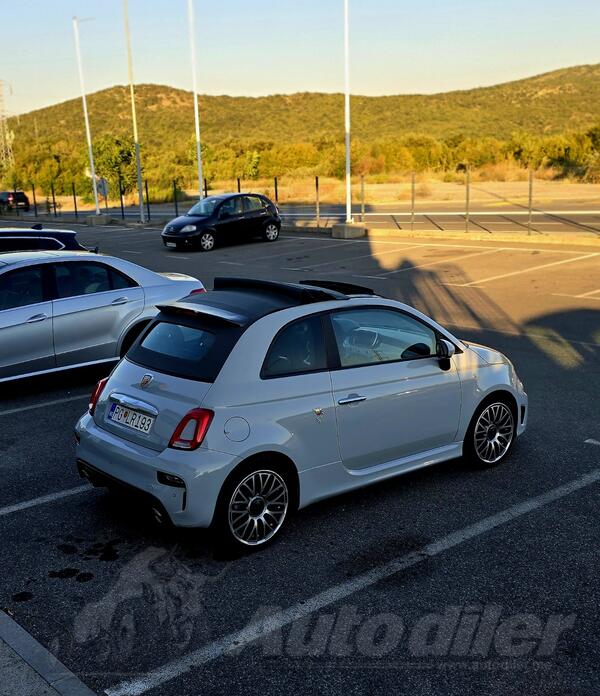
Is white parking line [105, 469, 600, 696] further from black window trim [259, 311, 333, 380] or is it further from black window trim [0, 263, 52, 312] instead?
black window trim [0, 263, 52, 312]

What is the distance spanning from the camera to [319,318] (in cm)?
577

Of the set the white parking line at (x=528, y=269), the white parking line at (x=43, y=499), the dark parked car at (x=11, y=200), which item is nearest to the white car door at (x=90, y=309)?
the white parking line at (x=43, y=499)

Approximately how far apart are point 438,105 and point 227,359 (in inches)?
4758

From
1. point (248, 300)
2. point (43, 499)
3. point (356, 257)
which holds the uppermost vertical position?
point (248, 300)

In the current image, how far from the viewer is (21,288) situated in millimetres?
9219

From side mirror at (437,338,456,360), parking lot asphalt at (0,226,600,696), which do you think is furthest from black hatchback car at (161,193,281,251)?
side mirror at (437,338,456,360)

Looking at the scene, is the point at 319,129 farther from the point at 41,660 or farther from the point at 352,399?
the point at 41,660

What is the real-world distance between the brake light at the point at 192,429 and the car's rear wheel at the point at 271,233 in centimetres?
2256

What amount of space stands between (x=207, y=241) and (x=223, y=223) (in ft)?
2.73

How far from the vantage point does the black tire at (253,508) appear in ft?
16.8

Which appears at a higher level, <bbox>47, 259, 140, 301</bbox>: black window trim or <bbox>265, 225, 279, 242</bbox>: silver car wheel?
<bbox>47, 259, 140, 301</bbox>: black window trim

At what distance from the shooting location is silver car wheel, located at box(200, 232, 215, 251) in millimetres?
25672

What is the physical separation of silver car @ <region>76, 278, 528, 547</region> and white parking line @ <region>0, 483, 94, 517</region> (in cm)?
69

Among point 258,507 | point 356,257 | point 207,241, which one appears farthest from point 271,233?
point 258,507
